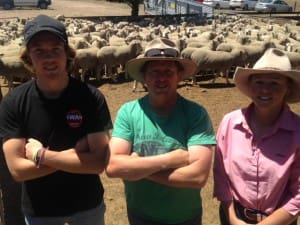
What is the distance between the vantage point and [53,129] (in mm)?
3002

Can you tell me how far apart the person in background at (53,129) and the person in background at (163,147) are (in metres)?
0.17

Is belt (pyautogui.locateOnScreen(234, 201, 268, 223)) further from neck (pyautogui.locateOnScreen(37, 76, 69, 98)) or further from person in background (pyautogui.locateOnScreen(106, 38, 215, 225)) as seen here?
neck (pyautogui.locateOnScreen(37, 76, 69, 98))

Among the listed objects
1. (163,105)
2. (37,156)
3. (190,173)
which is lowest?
(190,173)

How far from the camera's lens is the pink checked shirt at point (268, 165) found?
9.83ft

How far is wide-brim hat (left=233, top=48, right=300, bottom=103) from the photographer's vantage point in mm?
3011

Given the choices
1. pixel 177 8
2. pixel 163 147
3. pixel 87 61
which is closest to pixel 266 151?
pixel 163 147

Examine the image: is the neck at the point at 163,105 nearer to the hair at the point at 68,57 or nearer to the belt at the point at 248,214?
the hair at the point at 68,57

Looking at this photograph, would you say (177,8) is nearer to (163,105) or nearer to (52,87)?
(163,105)

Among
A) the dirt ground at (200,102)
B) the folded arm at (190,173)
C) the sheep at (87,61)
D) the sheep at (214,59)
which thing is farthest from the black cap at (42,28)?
the sheep at (87,61)

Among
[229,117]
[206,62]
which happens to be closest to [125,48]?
[206,62]

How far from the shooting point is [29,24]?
295 cm

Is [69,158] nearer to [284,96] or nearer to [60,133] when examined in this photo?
[60,133]

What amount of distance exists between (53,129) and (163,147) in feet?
2.37

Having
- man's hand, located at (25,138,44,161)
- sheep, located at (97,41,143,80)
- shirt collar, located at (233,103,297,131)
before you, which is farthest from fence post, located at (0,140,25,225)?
sheep, located at (97,41,143,80)
